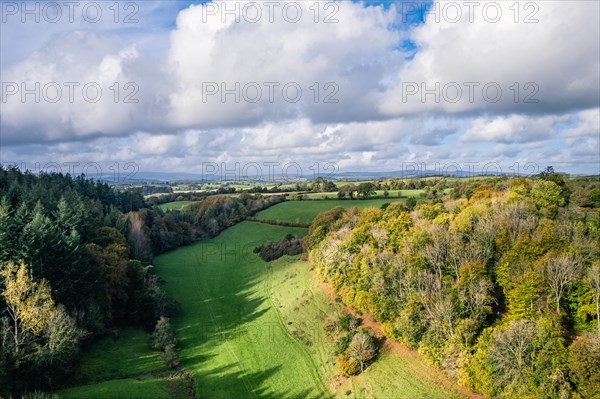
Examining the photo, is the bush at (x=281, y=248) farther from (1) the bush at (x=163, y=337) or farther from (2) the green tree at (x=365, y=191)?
(2) the green tree at (x=365, y=191)

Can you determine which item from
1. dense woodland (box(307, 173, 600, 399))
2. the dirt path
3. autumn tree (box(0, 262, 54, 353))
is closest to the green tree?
dense woodland (box(307, 173, 600, 399))

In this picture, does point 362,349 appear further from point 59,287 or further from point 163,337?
point 59,287

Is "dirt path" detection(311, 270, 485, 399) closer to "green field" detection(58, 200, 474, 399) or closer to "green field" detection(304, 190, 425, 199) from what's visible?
"green field" detection(58, 200, 474, 399)

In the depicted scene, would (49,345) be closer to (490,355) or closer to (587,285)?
(490,355)

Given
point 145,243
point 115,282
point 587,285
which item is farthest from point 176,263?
point 587,285

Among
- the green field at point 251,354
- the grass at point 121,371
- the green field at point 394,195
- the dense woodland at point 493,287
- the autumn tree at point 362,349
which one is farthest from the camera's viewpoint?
the green field at point 394,195

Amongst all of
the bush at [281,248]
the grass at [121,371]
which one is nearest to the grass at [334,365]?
the bush at [281,248]

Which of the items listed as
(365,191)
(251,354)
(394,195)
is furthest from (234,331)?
(394,195)

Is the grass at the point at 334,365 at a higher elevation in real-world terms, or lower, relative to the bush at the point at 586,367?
lower
